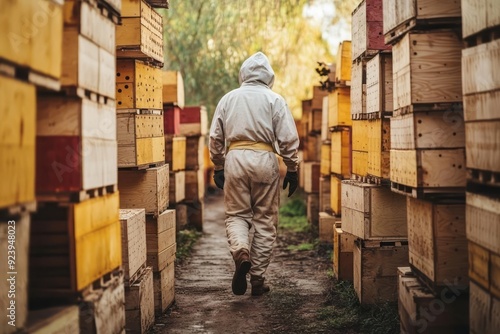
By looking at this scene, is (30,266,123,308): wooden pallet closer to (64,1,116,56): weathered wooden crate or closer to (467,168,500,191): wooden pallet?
(64,1,116,56): weathered wooden crate

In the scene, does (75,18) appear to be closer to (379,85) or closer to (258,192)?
(379,85)

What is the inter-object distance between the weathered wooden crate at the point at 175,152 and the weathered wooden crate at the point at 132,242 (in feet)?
16.7

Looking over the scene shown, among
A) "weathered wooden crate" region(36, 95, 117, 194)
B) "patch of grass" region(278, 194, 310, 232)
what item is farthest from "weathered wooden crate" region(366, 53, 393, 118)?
"patch of grass" region(278, 194, 310, 232)

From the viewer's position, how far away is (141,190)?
258 inches

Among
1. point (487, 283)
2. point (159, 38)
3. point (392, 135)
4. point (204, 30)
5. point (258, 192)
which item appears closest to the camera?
point (487, 283)

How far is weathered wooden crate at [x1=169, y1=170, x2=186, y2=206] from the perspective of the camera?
1112cm

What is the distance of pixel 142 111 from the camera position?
21.2ft

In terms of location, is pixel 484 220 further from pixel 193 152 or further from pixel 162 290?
pixel 193 152

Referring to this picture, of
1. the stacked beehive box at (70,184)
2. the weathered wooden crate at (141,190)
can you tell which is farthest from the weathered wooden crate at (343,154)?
the stacked beehive box at (70,184)

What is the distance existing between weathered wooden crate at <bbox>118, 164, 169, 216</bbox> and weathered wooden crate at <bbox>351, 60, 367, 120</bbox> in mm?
2322

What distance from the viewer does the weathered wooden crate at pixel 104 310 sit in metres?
4.13

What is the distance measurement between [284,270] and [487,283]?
17.5 feet

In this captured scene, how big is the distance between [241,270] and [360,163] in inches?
70.4

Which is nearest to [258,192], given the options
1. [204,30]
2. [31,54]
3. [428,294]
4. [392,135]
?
[392,135]
